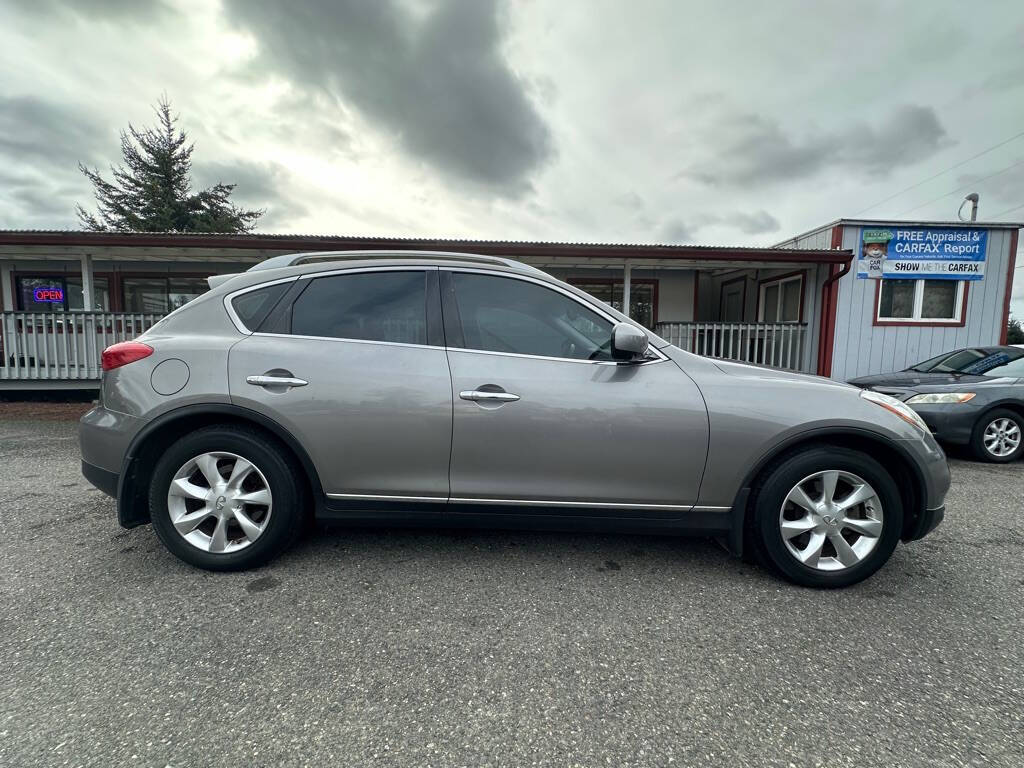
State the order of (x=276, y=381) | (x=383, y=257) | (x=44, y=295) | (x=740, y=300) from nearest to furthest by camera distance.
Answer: (x=276, y=381) → (x=383, y=257) → (x=44, y=295) → (x=740, y=300)

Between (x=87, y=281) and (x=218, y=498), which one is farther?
(x=87, y=281)

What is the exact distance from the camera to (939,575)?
107 inches

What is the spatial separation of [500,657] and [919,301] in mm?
11207

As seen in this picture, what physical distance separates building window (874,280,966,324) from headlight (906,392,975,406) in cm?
480

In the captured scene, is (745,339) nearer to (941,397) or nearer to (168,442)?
(941,397)

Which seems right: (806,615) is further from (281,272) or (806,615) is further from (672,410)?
(281,272)

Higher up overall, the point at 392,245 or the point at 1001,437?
the point at 392,245

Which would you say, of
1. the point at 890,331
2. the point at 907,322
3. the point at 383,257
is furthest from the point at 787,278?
the point at 383,257

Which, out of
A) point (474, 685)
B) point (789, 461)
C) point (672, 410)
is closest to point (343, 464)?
point (474, 685)

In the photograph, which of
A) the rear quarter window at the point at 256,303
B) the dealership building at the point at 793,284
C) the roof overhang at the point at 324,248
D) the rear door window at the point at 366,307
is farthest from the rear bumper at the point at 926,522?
the roof overhang at the point at 324,248

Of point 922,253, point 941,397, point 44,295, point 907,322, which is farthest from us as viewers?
point 44,295

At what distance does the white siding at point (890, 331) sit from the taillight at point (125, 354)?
1067cm

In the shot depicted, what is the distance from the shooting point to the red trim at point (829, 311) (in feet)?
30.2

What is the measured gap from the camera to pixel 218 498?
256 centimetres
